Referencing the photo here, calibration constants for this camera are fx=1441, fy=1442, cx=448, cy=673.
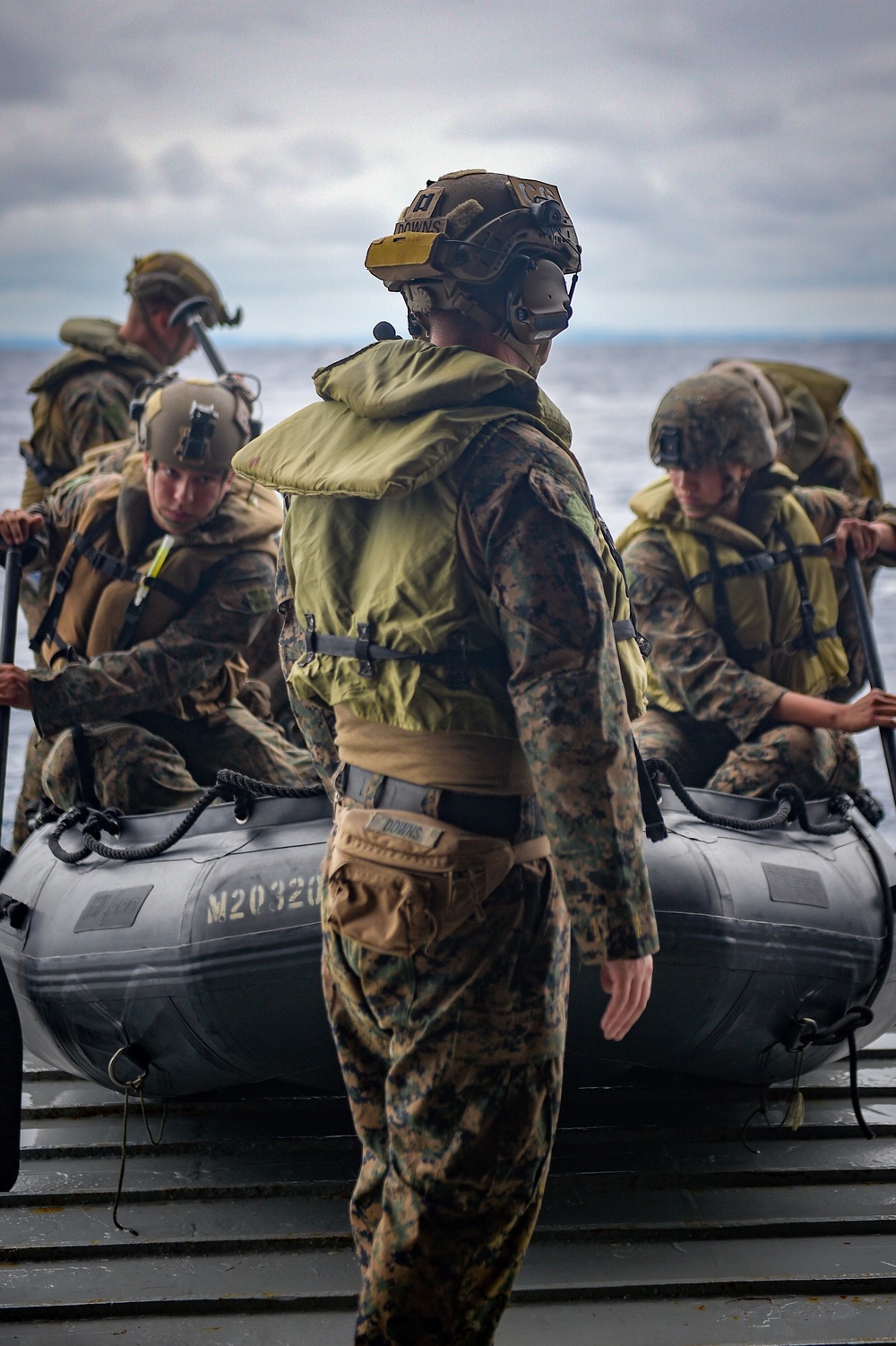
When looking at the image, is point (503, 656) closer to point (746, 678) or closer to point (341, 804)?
point (341, 804)

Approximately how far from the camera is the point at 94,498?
3.48m

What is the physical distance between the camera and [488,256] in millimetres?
1836

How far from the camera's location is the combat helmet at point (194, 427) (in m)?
3.23

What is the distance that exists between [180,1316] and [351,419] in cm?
141

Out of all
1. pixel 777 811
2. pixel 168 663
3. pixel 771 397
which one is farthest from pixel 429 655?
pixel 771 397

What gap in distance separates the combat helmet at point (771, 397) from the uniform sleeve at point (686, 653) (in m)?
0.74

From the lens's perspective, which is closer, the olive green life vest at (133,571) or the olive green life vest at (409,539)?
the olive green life vest at (409,539)

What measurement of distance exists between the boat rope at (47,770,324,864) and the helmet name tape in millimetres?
778

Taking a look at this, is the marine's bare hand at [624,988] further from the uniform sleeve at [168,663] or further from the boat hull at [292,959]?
the uniform sleeve at [168,663]

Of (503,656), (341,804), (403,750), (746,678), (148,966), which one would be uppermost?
(503,656)

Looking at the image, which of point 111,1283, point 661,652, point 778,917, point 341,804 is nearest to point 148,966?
point 111,1283

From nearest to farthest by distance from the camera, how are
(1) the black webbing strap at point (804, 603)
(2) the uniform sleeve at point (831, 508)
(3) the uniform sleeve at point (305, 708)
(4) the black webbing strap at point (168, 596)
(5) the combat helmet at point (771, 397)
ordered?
(3) the uniform sleeve at point (305, 708), (4) the black webbing strap at point (168, 596), (1) the black webbing strap at point (804, 603), (2) the uniform sleeve at point (831, 508), (5) the combat helmet at point (771, 397)

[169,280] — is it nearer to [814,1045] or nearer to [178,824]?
[178,824]

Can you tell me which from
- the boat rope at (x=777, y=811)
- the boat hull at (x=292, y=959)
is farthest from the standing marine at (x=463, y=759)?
the boat rope at (x=777, y=811)
